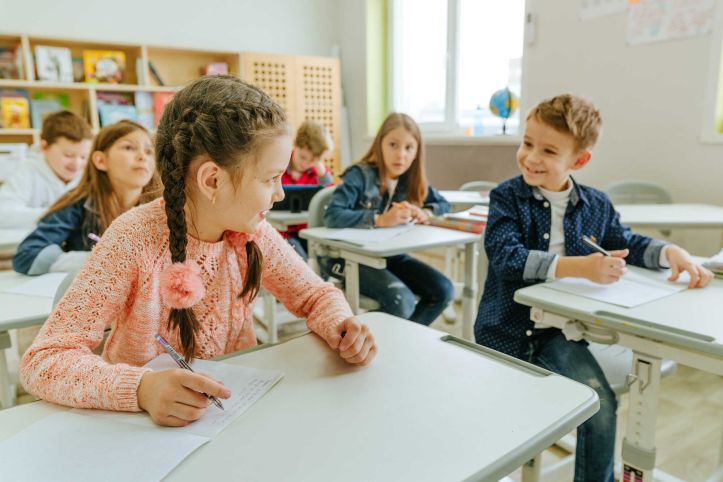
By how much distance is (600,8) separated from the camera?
9.45 ft

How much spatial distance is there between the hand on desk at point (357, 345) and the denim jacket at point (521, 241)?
630 mm

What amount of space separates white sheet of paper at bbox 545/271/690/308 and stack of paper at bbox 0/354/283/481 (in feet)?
2.55

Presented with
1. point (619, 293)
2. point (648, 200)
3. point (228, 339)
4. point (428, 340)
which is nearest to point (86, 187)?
point (228, 339)

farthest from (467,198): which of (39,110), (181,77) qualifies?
(39,110)

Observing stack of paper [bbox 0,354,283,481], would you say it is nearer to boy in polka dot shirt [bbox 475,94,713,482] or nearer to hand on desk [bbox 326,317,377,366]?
hand on desk [bbox 326,317,377,366]

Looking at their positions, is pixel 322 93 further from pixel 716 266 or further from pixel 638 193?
pixel 716 266

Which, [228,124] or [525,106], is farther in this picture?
[525,106]

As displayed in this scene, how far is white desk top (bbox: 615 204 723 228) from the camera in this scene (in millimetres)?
1928

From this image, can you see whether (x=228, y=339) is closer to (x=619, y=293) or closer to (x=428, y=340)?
(x=428, y=340)

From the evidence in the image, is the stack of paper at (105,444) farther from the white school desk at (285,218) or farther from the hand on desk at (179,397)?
the white school desk at (285,218)

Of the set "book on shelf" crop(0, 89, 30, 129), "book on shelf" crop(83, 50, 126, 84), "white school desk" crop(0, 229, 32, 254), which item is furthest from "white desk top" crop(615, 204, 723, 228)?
"book on shelf" crop(0, 89, 30, 129)

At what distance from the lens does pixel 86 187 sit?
66.0 inches

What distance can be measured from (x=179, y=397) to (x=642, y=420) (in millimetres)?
875

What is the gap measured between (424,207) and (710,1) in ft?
5.44
